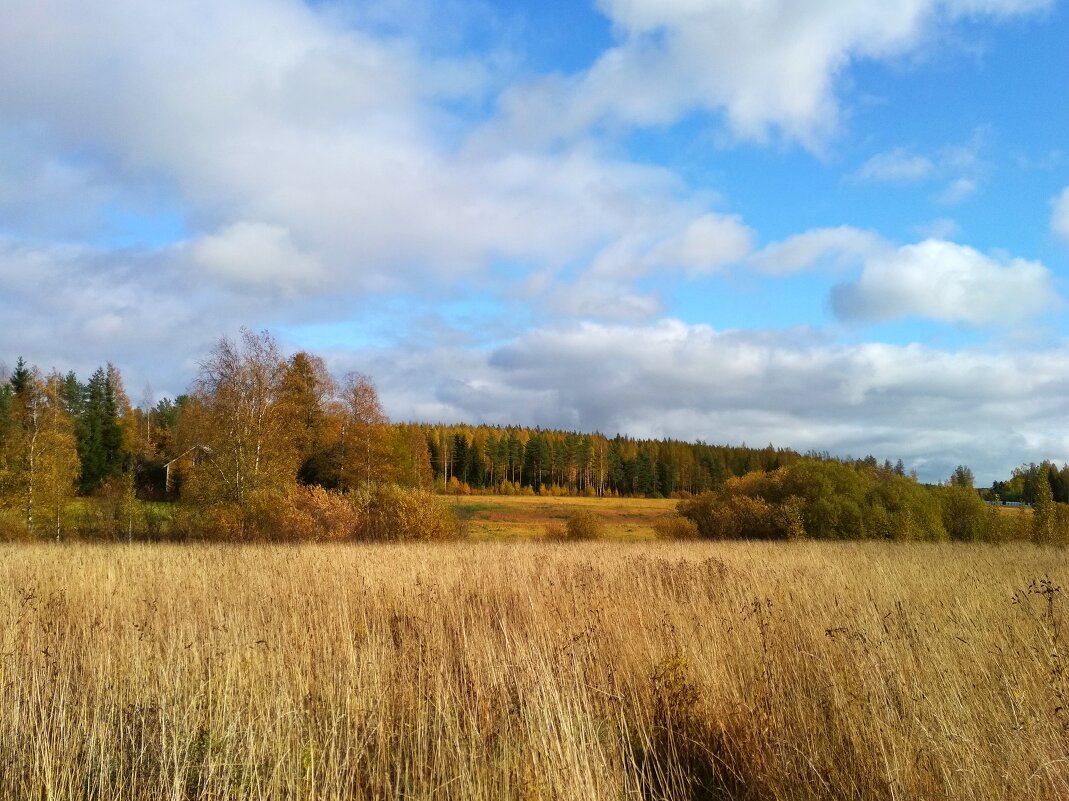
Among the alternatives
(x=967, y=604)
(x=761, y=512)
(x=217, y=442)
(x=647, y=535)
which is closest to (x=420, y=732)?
(x=967, y=604)

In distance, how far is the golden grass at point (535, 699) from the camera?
3732 millimetres

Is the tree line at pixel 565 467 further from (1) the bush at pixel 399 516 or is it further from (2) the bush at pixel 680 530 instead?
(1) the bush at pixel 399 516

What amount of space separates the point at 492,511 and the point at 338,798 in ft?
186

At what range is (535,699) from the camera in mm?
4141

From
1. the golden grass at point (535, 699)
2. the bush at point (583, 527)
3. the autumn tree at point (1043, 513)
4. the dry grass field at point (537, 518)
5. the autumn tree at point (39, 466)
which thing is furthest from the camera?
the dry grass field at point (537, 518)

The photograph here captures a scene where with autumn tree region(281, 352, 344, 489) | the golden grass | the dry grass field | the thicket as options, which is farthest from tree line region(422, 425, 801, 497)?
the golden grass

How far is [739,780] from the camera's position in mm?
4285

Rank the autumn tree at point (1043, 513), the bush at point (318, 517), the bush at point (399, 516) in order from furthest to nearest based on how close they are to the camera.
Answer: the autumn tree at point (1043, 513), the bush at point (399, 516), the bush at point (318, 517)

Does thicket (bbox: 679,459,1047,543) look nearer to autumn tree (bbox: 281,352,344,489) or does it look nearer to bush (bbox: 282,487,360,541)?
bush (bbox: 282,487,360,541)

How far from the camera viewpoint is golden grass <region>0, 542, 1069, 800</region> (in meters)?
3.73

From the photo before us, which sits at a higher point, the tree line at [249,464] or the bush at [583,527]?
the tree line at [249,464]

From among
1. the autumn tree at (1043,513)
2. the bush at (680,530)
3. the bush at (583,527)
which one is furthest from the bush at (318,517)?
the autumn tree at (1043,513)

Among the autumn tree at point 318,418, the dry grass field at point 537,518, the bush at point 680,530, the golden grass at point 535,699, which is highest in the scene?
the autumn tree at point 318,418

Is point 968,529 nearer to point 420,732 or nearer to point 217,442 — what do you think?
point 217,442
